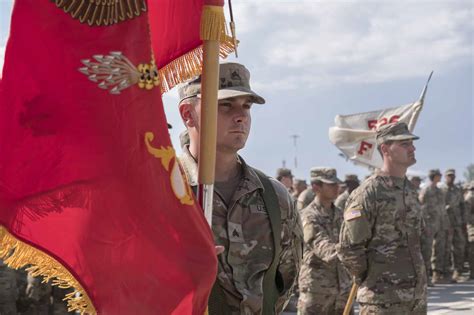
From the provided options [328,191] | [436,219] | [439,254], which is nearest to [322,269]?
[328,191]

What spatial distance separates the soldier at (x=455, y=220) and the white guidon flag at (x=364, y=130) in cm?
670

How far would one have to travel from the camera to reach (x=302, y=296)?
8562 millimetres

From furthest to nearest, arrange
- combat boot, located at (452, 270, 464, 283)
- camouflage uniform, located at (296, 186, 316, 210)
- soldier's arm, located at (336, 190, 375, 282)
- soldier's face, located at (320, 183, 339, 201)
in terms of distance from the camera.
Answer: combat boot, located at (452, 270, 464, 283) → camouflage uniform, located at (296, 186, 316, 210) → soldier's face, located at (320, 183, 339, 201) → soldier's arm, located at (336, 190, 375, 282)

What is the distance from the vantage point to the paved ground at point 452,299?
12.0 metres

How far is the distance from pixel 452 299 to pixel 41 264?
11.6 meters

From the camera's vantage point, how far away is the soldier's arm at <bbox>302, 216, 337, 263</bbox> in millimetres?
8356

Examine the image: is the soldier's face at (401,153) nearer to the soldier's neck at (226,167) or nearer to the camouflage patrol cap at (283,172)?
the soldier's neck at (226,167)

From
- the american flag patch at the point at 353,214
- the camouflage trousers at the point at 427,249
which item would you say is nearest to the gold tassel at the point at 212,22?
the american flag patch at the point at 353,214

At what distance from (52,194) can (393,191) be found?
4002 mm

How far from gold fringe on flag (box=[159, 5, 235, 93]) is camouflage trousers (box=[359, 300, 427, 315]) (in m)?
3.19

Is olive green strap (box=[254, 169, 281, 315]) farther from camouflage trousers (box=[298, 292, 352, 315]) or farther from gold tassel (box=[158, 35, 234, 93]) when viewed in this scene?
camouflage trousers (box=[298, 292, 352, 315])

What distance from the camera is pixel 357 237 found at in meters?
6.44

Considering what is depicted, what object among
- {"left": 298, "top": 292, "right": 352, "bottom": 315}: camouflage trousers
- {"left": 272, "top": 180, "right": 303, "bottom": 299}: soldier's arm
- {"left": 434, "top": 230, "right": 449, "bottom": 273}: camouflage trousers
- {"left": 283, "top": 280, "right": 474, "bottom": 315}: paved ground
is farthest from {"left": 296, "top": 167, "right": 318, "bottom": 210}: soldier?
{"left": 272, "top": 180, "right": 303, "bottom": 299}: soldier's arm

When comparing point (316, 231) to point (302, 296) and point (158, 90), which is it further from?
point (158, 90)
